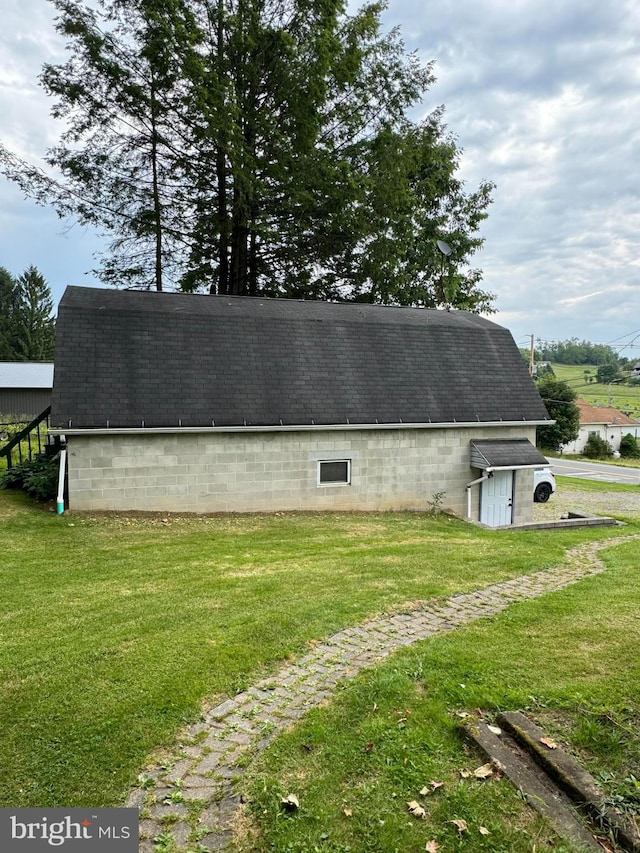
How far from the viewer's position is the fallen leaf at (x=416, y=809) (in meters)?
2.77

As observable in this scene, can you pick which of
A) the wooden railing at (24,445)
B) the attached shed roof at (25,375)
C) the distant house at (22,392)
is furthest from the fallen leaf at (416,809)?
the distant house at (22,392)

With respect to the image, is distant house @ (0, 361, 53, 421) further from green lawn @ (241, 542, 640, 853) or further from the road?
green lawn @ (241, 542, 640, 853)

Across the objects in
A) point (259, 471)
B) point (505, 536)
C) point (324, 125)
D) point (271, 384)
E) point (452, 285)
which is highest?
Result: point (324, 125)

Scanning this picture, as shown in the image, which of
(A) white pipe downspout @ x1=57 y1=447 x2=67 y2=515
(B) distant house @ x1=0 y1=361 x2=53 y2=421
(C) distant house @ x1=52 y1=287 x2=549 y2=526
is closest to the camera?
(A) white pipe downspout @ x1=57 y1=447 x2=67 y2=515

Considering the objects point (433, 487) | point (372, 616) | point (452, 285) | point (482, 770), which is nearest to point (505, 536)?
point (433, 487)

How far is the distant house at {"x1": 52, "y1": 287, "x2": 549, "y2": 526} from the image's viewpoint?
36.8ft

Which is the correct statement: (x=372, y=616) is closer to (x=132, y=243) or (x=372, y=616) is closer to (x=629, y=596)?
(x=629, y=596)

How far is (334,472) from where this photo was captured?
42.7 feet

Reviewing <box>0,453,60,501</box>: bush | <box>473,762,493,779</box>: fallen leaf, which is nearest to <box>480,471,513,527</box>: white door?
<box>0,453,60,501</box>: bush

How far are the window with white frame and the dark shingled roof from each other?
113 centimetres

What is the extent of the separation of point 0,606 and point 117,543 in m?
3.12

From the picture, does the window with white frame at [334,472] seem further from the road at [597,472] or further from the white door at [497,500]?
the road at [597,472]

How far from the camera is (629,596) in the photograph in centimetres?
666

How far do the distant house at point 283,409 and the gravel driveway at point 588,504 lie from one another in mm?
4221
